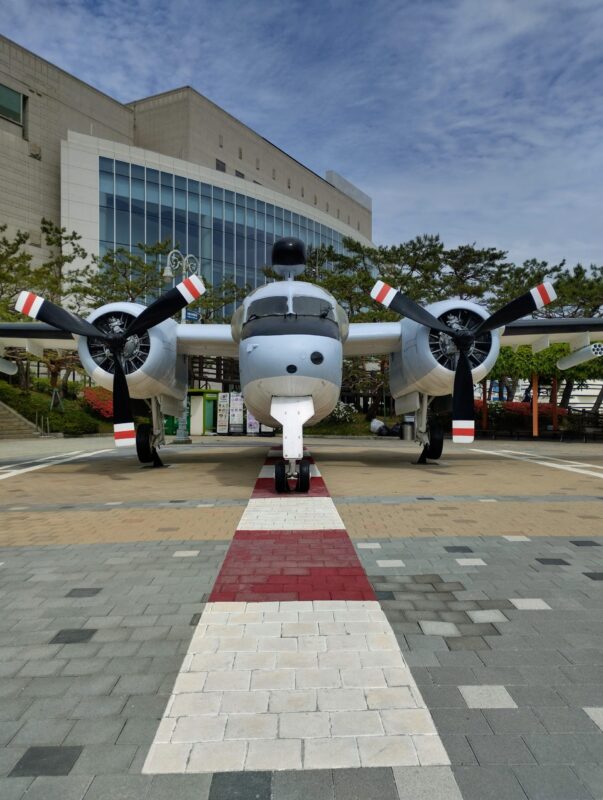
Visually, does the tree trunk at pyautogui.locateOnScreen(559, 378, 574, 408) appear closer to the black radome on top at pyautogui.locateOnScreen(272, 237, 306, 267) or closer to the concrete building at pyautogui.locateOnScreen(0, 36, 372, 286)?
the black radome on top at pyautogui.locateOnScreen(272, 237, 306, 267)

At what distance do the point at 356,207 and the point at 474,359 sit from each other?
76.5m

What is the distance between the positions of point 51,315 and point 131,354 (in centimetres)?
202

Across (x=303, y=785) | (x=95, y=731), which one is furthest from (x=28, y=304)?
(x=303, y=785)

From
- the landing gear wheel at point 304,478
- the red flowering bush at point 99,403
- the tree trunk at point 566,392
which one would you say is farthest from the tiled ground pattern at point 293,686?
the tree trunk at point 566,392

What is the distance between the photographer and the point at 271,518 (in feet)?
26.1

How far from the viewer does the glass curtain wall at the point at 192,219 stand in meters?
47.2

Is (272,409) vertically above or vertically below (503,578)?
above

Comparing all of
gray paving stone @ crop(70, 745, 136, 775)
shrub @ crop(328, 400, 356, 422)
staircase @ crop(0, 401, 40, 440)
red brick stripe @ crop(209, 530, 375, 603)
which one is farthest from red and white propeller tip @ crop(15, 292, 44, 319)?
shrub @ crop(328, 400, 356, 422)

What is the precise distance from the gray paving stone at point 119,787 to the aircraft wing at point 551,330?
15.3 meters

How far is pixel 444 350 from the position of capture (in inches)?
539

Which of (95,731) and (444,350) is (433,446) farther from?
(95,731)

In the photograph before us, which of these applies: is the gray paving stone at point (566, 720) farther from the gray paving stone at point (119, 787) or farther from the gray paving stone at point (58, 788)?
the gray paving stone at point (58, 788)

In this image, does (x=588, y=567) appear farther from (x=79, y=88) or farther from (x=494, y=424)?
(x=79, y=88)

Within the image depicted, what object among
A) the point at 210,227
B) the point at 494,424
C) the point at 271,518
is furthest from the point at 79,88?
the point at 271,518
